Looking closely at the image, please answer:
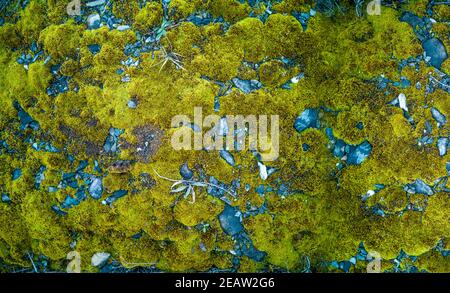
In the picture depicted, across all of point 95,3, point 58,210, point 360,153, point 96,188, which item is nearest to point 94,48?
point 95,3

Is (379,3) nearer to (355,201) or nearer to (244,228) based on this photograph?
(355,201)

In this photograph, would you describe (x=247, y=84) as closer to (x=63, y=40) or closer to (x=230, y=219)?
(x=230, y=219)

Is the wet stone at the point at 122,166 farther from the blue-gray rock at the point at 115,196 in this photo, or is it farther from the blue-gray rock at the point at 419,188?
the blue-gray rock at the point at 419,188

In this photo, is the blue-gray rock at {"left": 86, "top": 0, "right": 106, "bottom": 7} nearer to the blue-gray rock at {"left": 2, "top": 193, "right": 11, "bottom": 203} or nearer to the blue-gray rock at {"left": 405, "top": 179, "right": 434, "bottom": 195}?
the blue-gray rock at {"left": 2, "top": 193, "right": 11, "bottom": 203}

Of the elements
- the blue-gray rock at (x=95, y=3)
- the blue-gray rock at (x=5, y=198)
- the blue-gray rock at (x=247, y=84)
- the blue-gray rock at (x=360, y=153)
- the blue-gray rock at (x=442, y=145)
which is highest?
the blue-gray rock at (x=95, y=3)

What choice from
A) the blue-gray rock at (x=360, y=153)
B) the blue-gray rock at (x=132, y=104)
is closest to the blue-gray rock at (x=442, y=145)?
the blue-gray rock at (x=360, y=153)

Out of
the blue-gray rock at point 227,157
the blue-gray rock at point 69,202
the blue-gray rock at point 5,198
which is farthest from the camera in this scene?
the blue-gray rock at point 5,198

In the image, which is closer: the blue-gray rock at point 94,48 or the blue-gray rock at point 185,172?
the blue-gray rock at point 185,172

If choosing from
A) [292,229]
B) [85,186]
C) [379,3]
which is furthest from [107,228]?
[379,3]
